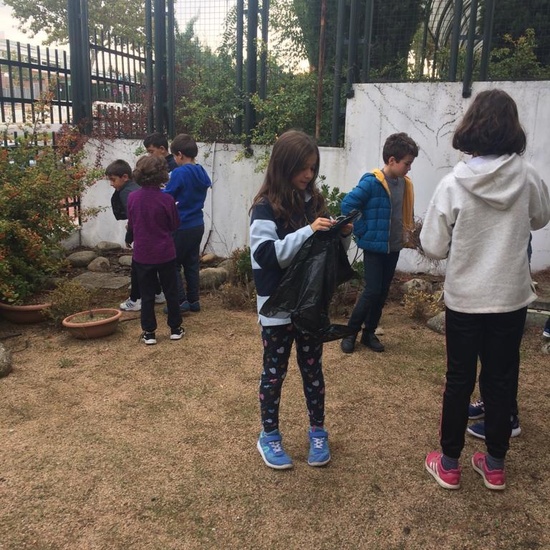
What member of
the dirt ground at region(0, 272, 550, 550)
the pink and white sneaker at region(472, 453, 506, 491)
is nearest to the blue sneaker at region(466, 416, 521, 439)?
the dirt ground at region(0, 272, 550, 550)

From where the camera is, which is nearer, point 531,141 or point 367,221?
point 367,221

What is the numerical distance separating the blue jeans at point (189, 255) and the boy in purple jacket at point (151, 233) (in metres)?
0.53

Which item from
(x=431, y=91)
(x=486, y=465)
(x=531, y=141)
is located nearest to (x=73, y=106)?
(x=431, y=91)

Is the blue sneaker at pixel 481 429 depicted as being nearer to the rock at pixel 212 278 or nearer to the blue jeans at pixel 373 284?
the blue jeans at pixel 373 284

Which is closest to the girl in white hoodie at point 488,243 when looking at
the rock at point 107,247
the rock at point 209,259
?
the rock at point 209,259

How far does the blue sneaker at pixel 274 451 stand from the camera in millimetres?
2814

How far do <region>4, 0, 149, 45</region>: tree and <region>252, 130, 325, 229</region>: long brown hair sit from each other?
64.0 feet

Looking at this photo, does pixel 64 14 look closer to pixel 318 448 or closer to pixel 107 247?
pixel 107 247

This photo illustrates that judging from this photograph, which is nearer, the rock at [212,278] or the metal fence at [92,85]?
the rock at [212,278]

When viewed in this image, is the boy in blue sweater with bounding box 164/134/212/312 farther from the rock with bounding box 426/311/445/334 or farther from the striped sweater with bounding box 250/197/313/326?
the striped sweater with bounding box 250/197/313/326

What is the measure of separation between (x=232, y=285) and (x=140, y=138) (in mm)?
3040

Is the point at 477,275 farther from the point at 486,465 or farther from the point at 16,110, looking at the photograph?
the point at 16,110

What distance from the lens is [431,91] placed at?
5.87 metres

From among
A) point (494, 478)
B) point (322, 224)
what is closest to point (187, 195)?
point (322, 224)
